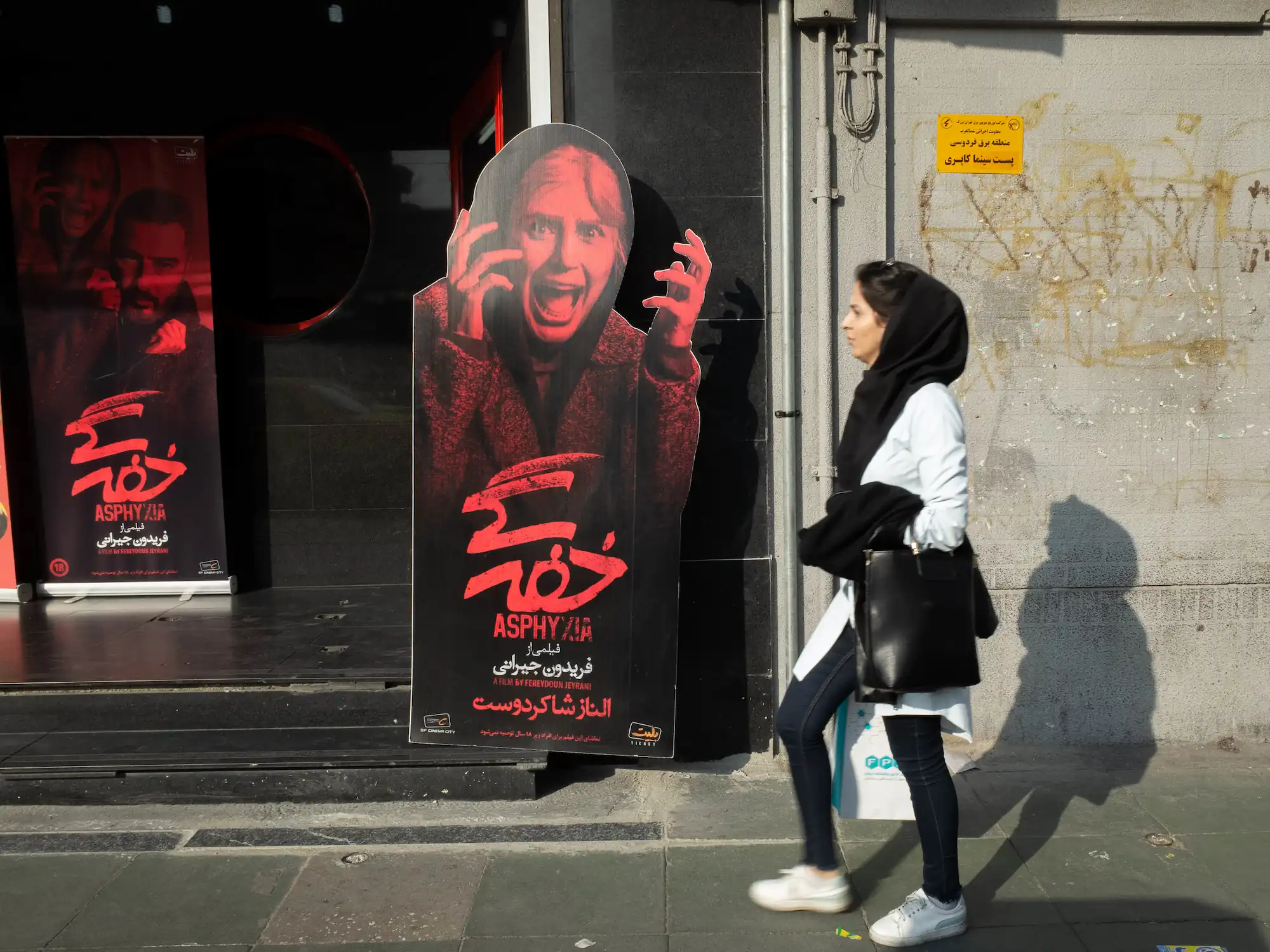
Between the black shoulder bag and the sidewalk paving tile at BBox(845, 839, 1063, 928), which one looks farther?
the sidewalk paving tile at BBox(845, 839, 1063, 928)

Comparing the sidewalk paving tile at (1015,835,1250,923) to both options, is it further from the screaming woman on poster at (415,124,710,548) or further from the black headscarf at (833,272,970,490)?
the screaming woman on poster at (415,124,710,548)

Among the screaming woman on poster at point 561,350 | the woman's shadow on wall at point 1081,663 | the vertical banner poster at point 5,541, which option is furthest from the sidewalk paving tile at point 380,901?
the vertical banner poster at point 5,541

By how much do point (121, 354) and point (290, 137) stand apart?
1700 millimetres

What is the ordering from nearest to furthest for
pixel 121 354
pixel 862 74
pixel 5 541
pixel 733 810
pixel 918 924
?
pixel 918 924
pixel 733 810
pixel 862 74
pixel 5 541
pixel 121 354

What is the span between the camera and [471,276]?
414 cm

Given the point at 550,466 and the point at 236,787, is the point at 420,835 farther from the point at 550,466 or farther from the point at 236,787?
the point at 550,466

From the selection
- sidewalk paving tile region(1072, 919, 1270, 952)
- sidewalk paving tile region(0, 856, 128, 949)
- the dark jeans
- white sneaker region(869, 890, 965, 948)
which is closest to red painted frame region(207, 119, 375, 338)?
sidewalk paving tile region(0, 856, 128, 949)

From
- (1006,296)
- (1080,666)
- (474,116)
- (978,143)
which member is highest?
(474,116)

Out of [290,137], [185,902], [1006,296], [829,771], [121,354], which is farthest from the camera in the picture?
[290,137]

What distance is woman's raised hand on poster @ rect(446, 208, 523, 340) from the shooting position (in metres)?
4.13

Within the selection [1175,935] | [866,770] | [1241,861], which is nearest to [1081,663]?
[1241,861]

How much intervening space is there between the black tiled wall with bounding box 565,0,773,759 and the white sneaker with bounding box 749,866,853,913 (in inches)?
46.9

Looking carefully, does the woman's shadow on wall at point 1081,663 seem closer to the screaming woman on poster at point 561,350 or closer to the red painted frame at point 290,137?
the screaming woman on poster at point 561,350

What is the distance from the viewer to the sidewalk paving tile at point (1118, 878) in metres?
3.33
